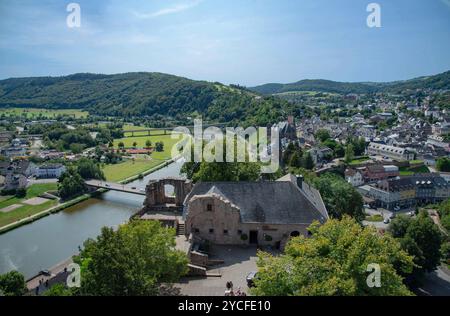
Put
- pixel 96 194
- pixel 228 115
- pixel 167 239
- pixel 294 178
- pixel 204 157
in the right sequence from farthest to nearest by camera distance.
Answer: pixel 228 115 → pixel 96 194 → pixel 204 157 → pixel 294 178 → pixel 167 239

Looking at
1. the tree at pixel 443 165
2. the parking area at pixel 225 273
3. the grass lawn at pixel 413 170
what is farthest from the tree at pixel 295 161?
the parking area at pixel 225 273

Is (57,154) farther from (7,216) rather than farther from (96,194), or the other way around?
(7,216)

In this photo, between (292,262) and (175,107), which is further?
(175,107)

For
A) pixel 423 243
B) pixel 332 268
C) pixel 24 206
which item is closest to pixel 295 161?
pixel 423 243

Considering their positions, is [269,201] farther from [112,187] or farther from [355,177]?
[355,177]

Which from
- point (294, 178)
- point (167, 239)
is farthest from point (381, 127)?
point (167, 239)

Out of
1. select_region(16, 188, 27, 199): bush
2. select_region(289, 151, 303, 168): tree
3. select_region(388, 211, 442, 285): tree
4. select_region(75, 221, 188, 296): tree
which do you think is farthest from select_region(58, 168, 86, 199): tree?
select_region(388, 211, 442, 285): tree

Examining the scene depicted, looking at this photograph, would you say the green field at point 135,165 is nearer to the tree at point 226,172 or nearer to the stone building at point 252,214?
the tree at point 226,172
